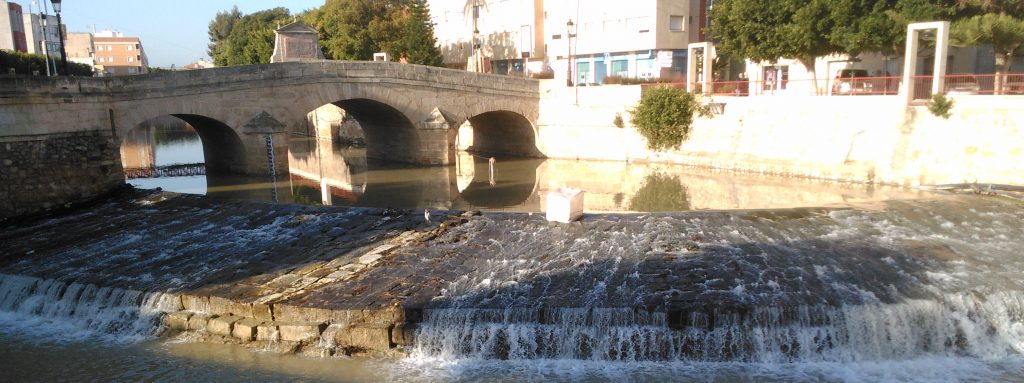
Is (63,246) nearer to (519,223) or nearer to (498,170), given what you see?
(519,223)

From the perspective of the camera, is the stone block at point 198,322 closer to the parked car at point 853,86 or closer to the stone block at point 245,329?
the stone block at point 245,329

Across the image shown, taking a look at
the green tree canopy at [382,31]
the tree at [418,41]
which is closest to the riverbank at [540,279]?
the tree at [418,41]

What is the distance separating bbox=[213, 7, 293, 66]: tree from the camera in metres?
47.9

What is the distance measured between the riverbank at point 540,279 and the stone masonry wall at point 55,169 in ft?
5.83

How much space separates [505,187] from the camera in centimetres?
2255

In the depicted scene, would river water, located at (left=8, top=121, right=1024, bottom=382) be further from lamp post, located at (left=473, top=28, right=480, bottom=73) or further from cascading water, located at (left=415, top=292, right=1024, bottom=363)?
lamp post, located at (left=473, top=28, right=480, bottom=73)

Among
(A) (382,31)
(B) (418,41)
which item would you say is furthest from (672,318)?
(A) (382,31)

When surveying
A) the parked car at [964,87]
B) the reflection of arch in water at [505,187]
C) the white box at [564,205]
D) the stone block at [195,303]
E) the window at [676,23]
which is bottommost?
the stone block at [195,303]

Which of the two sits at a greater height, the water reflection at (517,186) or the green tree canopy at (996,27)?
the green tree canopy at (996,27)

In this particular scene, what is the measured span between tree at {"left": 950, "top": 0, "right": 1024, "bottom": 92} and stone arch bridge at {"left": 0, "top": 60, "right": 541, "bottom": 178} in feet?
48.5

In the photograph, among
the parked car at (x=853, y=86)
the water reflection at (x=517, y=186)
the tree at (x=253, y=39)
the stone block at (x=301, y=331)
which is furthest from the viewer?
the tree at (x=253, y=39)

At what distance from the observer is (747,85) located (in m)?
26.6

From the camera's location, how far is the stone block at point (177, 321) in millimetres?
10992

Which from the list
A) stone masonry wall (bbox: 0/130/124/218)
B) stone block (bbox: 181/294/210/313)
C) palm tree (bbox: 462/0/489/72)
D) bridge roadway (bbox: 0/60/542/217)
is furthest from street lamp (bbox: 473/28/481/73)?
stone block (bbox: 181/294/210/313)
